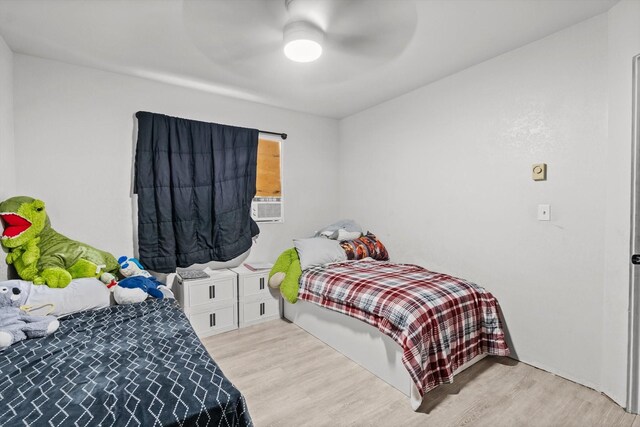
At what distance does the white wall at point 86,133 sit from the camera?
2.52 meters

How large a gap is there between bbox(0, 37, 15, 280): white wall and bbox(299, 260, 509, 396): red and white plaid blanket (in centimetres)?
250

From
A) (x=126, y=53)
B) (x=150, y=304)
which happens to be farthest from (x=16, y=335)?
(x=126, y=53)

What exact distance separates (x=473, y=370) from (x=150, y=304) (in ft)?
8.03

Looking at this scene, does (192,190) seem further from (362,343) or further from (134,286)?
(362,343)

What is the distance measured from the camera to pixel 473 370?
2.36 metres

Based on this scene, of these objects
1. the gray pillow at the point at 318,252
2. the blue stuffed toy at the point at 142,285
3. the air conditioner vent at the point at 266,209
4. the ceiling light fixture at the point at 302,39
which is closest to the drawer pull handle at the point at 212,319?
the blue stuffed toy at the point at 142,285

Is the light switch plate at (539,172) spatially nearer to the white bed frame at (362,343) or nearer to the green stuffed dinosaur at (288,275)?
the white bed frame at (362,343)

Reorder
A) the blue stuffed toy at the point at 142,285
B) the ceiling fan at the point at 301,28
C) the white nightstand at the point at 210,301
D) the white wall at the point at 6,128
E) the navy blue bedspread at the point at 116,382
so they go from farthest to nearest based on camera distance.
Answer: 1. the white nightstand at the point at 210,301
2. the blue stuffed toy at the point at 142,285
3. the white wall at the point at 6,128
4. the ceiling fan at the point at 301,28
5. the navy blue bedspread at the point at 116,382

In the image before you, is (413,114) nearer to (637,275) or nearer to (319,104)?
(319,104)

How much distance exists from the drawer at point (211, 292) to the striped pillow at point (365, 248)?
4.21 ft

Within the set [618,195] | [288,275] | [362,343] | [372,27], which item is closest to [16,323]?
[288,275]

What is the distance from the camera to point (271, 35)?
2156 millimetres

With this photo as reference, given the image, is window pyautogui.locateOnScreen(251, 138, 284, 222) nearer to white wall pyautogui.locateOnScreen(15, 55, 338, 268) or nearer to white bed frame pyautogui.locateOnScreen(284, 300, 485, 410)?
white wall pyautogui.locateOnScreen(15, 55, 338, 268)

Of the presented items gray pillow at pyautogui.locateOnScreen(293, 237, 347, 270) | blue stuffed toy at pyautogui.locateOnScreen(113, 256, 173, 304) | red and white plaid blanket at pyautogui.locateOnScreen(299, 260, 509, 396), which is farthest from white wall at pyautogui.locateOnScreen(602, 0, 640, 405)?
blue stuffed toy at pyautogui.locateOnScreen(113, 256, 173, 304)
